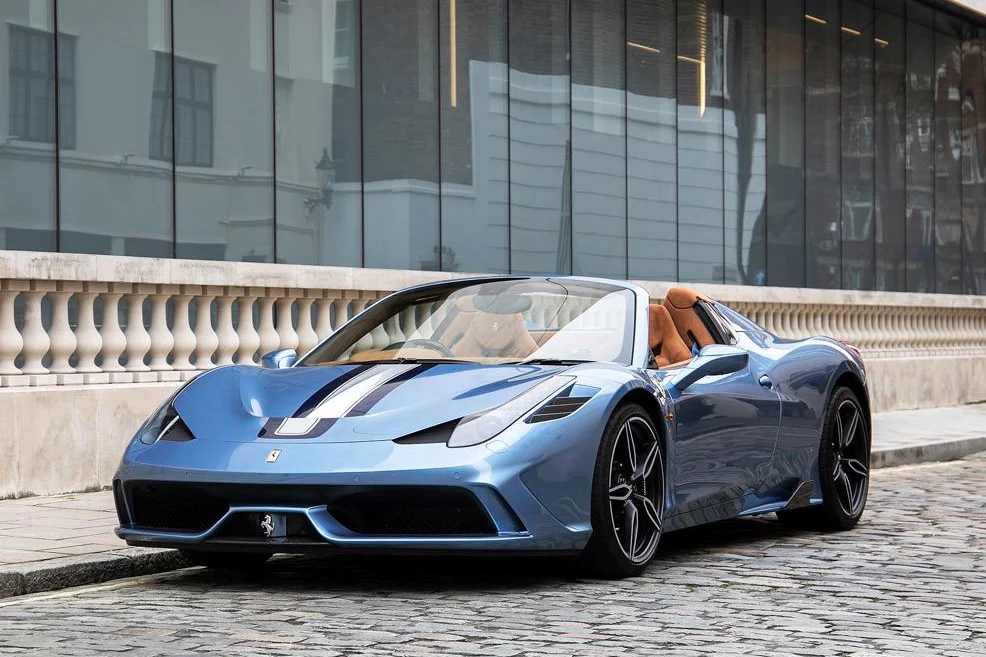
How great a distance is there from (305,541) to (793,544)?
3.10 m

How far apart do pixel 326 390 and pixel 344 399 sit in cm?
15

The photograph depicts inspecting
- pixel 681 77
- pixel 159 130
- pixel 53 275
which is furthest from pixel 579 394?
pixel 681 77

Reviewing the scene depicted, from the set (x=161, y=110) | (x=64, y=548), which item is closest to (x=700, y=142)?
(x=161, y=110)

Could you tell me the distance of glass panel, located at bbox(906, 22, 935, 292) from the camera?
2844 centimetres

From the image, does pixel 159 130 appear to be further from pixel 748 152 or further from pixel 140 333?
pixel 748 152

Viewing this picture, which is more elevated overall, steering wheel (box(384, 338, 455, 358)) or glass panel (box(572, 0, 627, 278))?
glass panel (box(572, 0, 627, 278))

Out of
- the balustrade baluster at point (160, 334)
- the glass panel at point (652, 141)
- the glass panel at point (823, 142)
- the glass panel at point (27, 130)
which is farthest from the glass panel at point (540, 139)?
the balustrade baluster at point (160, 334)

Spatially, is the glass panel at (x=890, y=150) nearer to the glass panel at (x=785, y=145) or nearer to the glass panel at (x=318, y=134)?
the glass panel at (x=785, y=145)

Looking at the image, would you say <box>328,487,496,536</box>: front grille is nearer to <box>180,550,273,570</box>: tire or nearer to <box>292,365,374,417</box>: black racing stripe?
<box>292,365,374,417</box>: black racing stripe

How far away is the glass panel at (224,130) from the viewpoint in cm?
1719

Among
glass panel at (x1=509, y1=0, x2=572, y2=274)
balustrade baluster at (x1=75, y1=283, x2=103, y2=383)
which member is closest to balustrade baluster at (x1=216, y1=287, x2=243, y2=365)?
balustrade baluster at (x1=75, y1=283, x2=103, y2=383)

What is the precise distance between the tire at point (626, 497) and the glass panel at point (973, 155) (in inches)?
983

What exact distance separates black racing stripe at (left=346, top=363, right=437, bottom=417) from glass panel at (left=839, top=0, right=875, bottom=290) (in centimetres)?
2105

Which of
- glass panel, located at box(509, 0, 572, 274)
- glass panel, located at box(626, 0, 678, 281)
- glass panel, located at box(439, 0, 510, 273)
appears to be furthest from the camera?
glass panel, located at box(626, 0, 678, 281)
